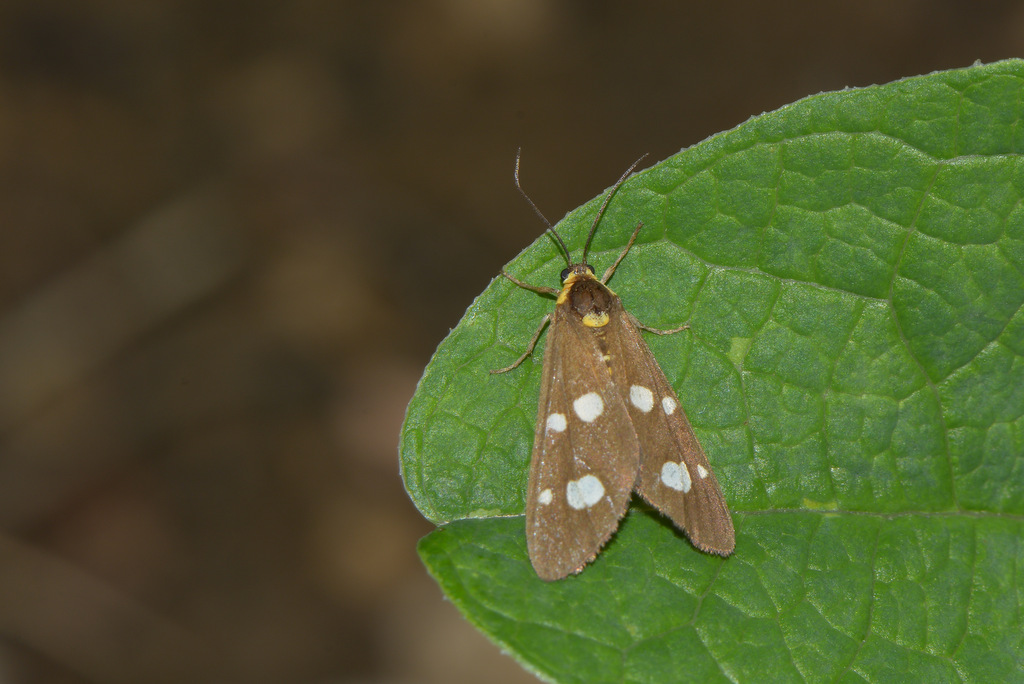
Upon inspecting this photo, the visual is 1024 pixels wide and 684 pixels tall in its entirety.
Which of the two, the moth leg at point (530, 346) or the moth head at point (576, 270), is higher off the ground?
the moth head at point (576, 270)

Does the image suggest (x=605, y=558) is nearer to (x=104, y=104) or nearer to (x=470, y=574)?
(x=470, y=574)

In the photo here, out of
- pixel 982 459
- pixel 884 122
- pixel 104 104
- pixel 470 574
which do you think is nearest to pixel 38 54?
pixel 104 104

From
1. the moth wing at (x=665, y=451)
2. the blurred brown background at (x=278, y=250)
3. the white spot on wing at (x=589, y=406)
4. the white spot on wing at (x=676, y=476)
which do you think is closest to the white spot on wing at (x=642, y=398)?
the moth wing at (x=665, y=451)

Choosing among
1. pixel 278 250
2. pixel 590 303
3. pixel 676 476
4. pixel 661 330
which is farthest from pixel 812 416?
pixel 278 250

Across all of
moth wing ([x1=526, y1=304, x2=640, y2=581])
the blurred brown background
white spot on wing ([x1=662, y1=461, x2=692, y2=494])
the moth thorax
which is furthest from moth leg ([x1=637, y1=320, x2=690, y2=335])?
the blurred brown background

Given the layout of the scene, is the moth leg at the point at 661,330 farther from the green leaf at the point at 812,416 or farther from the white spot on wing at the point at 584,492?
the white spot on wing at the point at 584,492

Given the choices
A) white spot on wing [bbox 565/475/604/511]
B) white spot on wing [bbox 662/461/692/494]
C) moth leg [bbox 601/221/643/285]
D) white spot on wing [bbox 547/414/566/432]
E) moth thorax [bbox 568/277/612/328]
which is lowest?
white spot on wing [bbox 662/461/692/494]

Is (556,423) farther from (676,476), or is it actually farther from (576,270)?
(576,270)

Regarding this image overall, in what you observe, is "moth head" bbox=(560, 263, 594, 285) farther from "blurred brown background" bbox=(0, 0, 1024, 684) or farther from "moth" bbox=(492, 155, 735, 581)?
"blurred brown background" bbox=(0, 0, 1024, 684)
